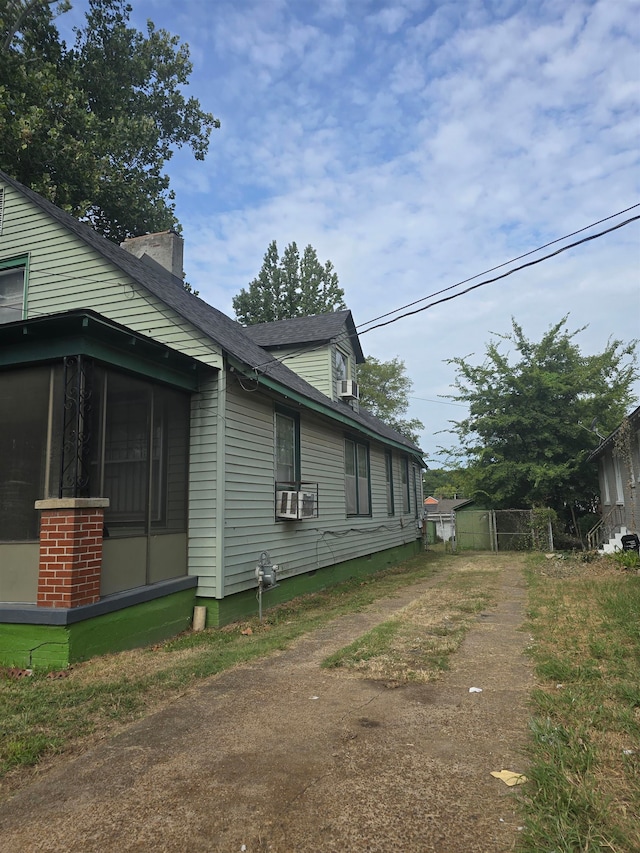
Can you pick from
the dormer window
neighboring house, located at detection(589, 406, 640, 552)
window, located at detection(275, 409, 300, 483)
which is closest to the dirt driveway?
window, located at detection(275, 409, 300, 483)

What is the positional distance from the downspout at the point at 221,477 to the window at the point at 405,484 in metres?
11.3

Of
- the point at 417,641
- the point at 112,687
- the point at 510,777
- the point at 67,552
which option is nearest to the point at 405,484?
the point at 417,641

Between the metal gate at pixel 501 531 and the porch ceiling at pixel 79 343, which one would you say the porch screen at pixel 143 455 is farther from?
the metal gate at pixel 501 531

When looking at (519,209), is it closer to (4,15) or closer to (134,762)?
(134,762)

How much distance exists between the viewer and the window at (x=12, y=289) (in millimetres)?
8375

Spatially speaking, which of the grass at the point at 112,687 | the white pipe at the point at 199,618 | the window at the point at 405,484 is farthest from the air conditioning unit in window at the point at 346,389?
the white pipe at the point at 199,618

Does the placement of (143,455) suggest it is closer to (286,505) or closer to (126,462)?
(126,462)

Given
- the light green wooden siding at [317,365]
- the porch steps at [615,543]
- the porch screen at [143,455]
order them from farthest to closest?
the porch steps at [615,543] < the light green wooden siding at [317,365] < the porch screen at [143,455]

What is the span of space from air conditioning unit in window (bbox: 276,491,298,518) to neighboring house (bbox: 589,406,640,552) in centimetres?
778

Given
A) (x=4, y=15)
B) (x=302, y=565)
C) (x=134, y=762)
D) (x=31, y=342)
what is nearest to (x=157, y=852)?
(x=134, y=762)

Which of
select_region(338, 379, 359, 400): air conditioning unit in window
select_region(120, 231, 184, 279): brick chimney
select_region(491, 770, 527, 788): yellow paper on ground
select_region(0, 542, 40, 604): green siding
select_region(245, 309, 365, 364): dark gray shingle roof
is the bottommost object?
select_region(491, 770, 527, 788): yellow paper on ground

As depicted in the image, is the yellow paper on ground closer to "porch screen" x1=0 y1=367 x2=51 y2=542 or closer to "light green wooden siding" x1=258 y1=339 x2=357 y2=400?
"porch screen" x1=0 y1=367 x2=51 y2=542

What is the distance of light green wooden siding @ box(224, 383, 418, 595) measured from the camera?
725 cm

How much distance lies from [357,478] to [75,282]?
7.61 metres
